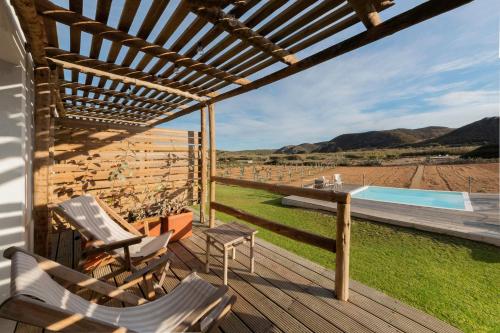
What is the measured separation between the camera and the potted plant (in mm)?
4098

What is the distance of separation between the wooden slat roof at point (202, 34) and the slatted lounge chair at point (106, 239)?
74.2 inches

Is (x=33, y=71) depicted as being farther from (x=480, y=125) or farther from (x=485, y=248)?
(x=480, y=125)

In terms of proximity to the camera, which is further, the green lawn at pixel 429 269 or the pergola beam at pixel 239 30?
the green lawn at pixel 429 269

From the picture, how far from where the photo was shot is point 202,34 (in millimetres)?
2537

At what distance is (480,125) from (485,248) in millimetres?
102564

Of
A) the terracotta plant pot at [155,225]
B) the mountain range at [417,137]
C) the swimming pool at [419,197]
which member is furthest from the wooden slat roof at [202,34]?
the mountain range at [417,137]

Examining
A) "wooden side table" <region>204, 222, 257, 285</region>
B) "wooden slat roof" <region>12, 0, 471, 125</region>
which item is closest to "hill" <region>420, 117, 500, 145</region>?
"wooden slat roof" <region>12, 0, 471, 125</region>

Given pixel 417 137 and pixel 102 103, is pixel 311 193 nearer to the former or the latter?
pixel 102 103

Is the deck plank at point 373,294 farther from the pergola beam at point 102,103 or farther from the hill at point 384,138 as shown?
the hill at point 384,138

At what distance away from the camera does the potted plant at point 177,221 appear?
4098 millimetres

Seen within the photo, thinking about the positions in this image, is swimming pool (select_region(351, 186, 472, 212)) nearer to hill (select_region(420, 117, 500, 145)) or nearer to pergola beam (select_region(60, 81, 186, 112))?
pergola beam (select_region(60, 81, 186, 112))

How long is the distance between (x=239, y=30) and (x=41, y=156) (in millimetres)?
2910

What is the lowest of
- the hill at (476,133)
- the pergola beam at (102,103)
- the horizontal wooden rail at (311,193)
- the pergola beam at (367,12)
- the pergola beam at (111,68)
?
the horizontal wooden rail at (311,193)

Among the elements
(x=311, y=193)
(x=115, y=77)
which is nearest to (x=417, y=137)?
(x=311, y=193)
